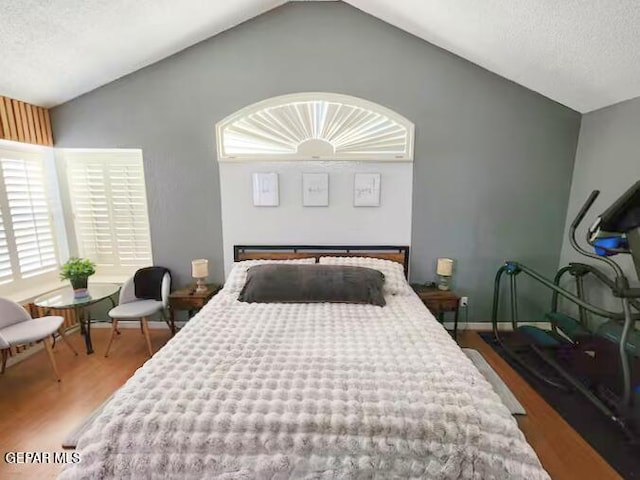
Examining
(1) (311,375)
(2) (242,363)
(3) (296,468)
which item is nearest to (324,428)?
(3) (296,468)

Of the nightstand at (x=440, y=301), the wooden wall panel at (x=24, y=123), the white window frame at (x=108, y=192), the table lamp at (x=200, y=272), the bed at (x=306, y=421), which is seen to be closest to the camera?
the bed at (x=306, y=421)

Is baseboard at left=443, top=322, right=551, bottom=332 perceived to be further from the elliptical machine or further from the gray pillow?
the gray pillow

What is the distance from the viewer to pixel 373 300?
7.55 feet

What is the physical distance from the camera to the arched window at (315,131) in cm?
288

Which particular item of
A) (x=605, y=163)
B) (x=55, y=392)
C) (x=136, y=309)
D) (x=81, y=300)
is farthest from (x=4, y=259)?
(x=605, y=163)

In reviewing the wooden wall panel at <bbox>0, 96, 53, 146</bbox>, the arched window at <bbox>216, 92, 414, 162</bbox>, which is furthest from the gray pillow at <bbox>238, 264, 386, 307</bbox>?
the wooden wall panel at <bbox>0, 96, 53, 146</bbox>

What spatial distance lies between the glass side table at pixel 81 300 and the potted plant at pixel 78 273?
0.07 m

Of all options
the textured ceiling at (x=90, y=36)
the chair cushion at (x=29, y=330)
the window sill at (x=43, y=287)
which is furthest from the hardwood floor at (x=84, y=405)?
the textured ceiling at (x=90, y=36)

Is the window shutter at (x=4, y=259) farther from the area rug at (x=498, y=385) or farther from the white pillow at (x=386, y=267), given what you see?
the area rug at (x=498, y=385)

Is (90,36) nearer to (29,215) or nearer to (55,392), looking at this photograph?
(29,215)

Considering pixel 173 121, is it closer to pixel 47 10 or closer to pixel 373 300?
pixel 47 10

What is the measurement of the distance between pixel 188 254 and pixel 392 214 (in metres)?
2.16

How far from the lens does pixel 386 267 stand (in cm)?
271

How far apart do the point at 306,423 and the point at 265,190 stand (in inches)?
89.4
